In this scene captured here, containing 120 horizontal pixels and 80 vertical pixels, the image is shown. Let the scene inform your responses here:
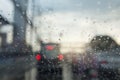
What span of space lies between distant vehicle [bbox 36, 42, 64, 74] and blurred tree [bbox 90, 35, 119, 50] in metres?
0.81

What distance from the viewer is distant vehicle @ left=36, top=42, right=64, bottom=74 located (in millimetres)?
9172

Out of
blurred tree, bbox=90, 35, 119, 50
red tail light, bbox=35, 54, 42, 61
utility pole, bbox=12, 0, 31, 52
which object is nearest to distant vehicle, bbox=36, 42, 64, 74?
red tail light, bbox=35, 54, 42, 61

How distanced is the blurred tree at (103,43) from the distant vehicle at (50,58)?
81 cm

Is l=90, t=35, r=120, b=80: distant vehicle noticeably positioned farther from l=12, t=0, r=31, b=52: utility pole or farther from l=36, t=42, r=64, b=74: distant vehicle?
l=12, t=0, r=31, b=52: utility pole

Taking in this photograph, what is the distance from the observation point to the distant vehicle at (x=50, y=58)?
9.17 m

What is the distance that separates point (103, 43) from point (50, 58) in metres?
1.30

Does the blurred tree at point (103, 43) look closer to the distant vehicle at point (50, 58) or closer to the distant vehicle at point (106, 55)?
the distant vehicle at point (106, 55)

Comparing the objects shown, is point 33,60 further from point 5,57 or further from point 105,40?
point 105,40

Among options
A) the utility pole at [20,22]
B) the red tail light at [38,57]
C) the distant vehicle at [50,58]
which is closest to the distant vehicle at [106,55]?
the distant vehicle at [50,58]

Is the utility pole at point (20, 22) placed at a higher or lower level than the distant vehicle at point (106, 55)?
higher

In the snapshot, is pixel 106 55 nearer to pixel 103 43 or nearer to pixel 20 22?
pixel 103 43

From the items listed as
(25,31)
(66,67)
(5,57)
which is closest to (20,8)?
(25,31)

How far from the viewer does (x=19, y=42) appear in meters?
9.30

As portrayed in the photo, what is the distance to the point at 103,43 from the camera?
9477 millimetres
